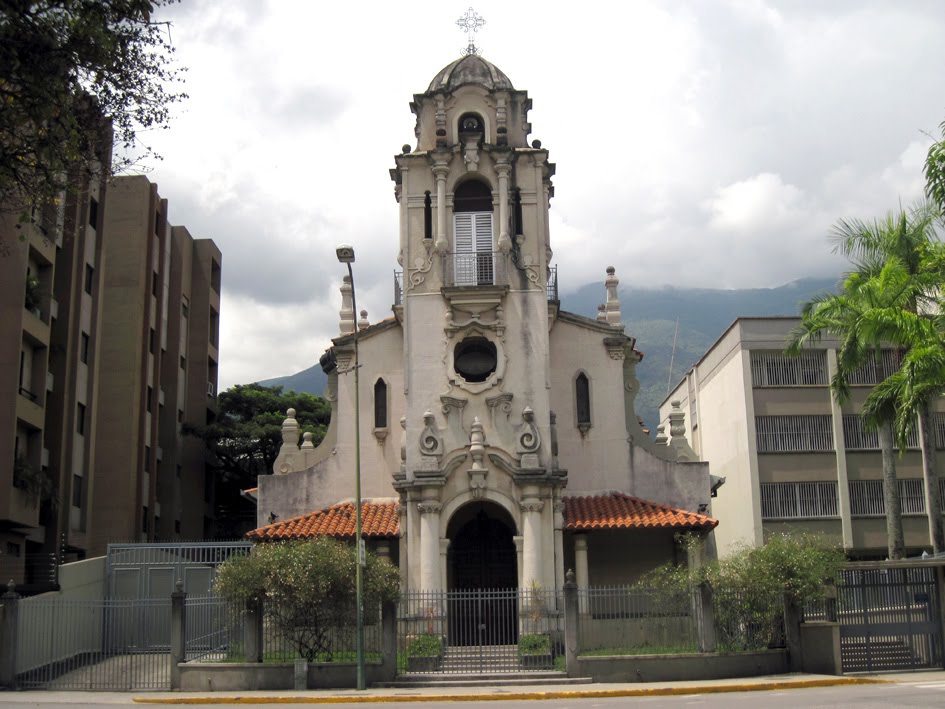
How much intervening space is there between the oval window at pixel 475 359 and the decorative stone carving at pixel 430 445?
2.21m

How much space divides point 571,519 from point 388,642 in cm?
766

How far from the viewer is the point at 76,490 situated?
→ 138 feet

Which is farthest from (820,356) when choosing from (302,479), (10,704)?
(10,704)

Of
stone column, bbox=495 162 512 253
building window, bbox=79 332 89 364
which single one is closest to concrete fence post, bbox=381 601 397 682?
stone column, bbox=495 162 512 253

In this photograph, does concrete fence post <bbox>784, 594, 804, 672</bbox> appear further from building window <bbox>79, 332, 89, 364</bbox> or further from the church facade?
building window <bbox>79, 332, 89, 364</bbox>

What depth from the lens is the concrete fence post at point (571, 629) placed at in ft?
84.5

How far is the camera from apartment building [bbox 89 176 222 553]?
44.8 meters

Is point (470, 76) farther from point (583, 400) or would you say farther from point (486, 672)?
point (486, 672)

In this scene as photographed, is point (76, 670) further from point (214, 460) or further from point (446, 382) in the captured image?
point (214, 460)

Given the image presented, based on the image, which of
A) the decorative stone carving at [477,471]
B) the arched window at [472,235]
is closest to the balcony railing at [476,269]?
the arched window at [472,235]

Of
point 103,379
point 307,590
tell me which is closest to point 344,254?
point 307,590

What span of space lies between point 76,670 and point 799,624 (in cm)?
1766

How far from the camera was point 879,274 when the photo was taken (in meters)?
33.1

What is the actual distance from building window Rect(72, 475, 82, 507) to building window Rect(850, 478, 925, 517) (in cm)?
3184
